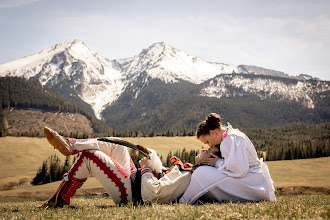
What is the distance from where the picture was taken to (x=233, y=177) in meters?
7.16

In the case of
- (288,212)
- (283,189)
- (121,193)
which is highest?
(288,212)

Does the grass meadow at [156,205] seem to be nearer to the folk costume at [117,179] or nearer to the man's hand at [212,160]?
the folk costume at [117,179]

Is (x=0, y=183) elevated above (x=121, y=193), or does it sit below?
below

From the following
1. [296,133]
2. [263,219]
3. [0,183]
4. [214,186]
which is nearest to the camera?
[263,219]

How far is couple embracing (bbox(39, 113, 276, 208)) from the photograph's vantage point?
23.6 ft

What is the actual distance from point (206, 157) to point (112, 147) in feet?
8.35

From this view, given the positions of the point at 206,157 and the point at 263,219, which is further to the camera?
Result: the point at 206,157

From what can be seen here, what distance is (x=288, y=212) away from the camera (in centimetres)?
527

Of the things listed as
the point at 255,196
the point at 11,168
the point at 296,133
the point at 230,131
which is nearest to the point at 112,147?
the point at 230,131

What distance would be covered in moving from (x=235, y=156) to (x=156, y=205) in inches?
84.0

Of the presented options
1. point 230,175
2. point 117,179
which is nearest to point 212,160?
point 230,175

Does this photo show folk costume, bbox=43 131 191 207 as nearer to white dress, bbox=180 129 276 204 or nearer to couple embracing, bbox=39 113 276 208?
couple embracing, bbox=39 113 276 208

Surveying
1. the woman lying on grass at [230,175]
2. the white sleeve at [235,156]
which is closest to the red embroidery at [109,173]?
the woman lying on grass at [230,175]

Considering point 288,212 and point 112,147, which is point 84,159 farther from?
point 288,212
